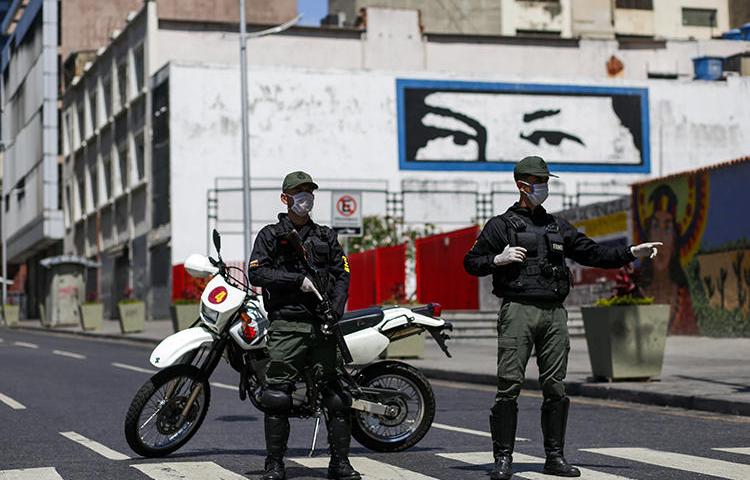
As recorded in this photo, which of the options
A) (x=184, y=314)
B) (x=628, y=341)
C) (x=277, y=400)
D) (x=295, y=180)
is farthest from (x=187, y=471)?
(x=184, y=314)

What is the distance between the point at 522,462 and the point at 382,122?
134 ft

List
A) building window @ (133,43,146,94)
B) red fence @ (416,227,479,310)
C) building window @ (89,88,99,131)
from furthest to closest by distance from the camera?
building window @ (89,88,99,131)
building window @ (133,43,146,94)
red fence @ (416,227,479,310)

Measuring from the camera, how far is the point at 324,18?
65938mm

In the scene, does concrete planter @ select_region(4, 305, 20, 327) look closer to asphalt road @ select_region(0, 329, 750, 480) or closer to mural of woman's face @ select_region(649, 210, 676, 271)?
mural of woman's face @ select_region(649, 210, 676, 271)

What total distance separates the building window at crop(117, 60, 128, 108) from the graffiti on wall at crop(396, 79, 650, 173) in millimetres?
13254

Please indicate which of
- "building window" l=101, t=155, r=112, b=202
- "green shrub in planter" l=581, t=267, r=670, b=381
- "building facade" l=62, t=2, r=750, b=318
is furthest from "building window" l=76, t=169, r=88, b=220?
"green shrub in planter" l=581, t=267, r=670, b=381

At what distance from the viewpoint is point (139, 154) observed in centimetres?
5472

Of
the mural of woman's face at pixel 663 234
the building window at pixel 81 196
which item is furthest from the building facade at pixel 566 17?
the mural of woman's face at pixel 663 234

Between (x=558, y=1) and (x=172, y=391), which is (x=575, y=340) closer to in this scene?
(x=172, y=391)

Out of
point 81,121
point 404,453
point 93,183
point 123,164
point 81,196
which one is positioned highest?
point 81,121

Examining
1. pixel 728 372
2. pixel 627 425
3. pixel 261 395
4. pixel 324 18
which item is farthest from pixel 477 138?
pixel 261 395

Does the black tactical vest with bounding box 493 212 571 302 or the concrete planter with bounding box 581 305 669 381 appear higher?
the black tactical vest with bounding box 493 212 571 302

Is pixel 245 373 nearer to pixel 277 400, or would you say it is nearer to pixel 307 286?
pixel 277 400

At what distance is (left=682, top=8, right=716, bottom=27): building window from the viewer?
7412 cm
